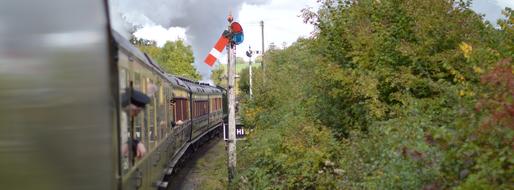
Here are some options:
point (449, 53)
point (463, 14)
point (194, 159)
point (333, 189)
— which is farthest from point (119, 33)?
point (194, 159)

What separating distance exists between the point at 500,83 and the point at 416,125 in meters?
1.76

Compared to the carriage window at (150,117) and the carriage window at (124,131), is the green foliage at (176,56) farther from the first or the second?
the carriage window at (124,131)

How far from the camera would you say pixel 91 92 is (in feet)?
15.4

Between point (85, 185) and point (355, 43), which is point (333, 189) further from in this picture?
point (85, 185)

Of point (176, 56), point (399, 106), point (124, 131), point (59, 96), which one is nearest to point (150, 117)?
point (124, 131)

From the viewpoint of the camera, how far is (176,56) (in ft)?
220

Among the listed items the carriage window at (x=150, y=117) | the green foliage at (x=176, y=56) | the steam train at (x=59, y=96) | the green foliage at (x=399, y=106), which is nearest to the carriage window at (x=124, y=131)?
the steam train at (x=59, y=96)

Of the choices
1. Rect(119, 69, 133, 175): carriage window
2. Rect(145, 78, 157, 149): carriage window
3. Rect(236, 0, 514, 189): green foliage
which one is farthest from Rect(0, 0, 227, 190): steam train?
Rect(236, 0, 514, 189): green foliage

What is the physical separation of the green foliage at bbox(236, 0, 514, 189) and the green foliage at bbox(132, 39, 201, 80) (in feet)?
162

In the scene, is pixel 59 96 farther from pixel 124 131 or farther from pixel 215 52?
pixel 215 52

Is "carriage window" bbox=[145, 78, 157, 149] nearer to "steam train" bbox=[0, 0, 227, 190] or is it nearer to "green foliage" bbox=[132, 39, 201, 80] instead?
"steam train" bbox=[0, 0, 227, 190]

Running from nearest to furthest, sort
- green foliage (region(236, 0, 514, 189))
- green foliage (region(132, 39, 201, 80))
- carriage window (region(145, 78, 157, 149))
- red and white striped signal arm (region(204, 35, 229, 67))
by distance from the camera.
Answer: green foliage (region(236, 0, 514, 189)), carriage window (region(145, 78, 157, 149)), red and white striped signal arm (region(204, 35, 229, 67)), green foliage (region(132, 39, 201, 80))

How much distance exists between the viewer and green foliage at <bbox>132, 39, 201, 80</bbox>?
6581 cm

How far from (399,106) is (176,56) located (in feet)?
188
